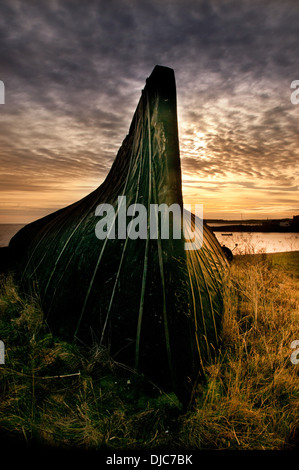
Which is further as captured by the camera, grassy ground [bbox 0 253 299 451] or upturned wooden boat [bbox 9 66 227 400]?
upturned wooden boat [bbox 9 66 227 400]

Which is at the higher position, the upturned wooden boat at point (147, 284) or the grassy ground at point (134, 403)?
the upturned wooden boat at point (147, 284)

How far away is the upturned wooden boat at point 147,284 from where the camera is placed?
3.00 metres

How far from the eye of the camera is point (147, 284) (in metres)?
3.24

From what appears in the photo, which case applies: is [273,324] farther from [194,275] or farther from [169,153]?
[169,153]

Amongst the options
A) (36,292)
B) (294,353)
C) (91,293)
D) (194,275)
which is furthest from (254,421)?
(36,292)

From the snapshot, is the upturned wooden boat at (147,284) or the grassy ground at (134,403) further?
the upturned wooden boat at (147,284)

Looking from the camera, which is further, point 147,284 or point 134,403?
point 147,284

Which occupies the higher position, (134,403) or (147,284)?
(147,284)

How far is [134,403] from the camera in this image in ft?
8.80

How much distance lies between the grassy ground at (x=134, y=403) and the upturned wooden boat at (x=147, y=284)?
0.75 ft

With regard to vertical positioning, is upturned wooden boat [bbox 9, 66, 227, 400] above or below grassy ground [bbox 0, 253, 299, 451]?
above

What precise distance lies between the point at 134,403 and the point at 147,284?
49.5 inches

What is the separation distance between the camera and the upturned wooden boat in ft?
9.83

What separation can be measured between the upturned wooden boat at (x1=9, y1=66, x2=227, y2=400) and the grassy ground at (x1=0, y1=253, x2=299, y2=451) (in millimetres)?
229
